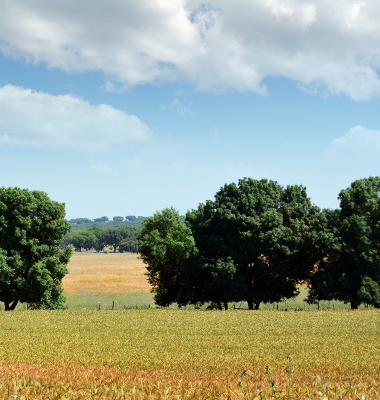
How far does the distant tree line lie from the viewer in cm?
4534

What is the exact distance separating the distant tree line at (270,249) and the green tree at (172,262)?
13 centimetres

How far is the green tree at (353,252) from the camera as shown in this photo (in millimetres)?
44719

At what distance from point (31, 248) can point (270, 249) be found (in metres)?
27.8

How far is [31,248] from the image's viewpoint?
4616 centimetres

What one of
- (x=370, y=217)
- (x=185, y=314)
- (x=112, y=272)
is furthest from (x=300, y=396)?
(x=112, y=272)

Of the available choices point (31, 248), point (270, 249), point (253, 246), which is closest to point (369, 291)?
point (270, 249)

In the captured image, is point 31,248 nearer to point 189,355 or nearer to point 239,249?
point 239,249

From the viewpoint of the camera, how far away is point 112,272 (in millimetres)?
118375

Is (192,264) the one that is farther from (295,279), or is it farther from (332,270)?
(332,270)

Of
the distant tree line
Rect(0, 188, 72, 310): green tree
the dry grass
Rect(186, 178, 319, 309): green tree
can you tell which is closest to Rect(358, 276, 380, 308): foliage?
the distant tree line

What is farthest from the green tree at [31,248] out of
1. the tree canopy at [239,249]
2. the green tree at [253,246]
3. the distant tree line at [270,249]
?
the green tree at [253,246]

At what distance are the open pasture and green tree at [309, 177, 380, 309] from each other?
494 centimetres

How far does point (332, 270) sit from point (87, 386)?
4200 centimetres

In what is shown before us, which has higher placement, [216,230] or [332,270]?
[216,230]
